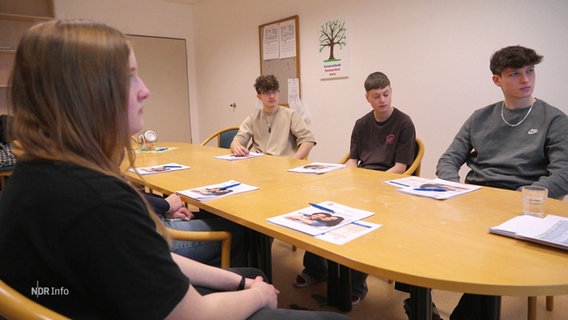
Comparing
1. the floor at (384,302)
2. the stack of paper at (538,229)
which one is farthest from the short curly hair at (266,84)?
the stack of paper at (538,229)

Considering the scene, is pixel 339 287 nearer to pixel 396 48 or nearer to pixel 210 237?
pixel 210 237

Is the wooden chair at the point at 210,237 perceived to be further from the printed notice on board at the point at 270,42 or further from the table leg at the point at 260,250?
the printed notice on board at the point at 270,42

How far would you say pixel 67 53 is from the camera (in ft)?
2.12

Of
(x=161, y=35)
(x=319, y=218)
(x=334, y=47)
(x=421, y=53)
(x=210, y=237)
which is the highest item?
(x=161, y=35)

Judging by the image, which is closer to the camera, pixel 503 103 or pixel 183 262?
pixel 183 262

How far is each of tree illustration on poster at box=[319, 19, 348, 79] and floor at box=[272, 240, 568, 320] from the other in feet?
7.42

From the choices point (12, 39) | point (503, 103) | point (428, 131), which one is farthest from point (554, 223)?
point (12, 39)

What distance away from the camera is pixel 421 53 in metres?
3.18

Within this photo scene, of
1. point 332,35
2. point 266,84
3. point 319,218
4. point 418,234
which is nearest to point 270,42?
point 332,35

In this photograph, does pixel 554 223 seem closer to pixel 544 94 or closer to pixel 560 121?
pixel 560 121

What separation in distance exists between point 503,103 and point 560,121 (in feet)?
0.89

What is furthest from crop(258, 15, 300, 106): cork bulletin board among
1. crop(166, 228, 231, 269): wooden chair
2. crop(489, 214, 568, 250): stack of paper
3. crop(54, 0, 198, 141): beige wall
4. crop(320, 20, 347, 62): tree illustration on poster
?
crop(489, 214, 568, 250): stack of paper

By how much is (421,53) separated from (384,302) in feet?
6.98

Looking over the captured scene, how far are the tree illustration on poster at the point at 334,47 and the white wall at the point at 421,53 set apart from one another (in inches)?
3.1
